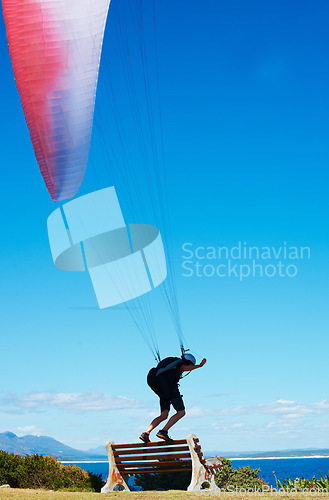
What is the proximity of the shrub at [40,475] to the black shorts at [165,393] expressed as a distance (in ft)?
11.4

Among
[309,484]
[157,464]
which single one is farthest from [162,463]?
[309,484]

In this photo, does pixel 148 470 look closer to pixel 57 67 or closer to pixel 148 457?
pixel 148 457

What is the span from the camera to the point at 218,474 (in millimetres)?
11883

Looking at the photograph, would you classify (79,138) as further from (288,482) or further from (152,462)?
(288,482)

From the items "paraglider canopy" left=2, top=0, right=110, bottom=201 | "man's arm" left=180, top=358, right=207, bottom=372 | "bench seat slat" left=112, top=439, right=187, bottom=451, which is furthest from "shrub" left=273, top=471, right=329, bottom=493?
"paraglider canopy" left=2, top=0, right=110, bottom=201

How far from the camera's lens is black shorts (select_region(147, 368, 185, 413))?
1149 cm

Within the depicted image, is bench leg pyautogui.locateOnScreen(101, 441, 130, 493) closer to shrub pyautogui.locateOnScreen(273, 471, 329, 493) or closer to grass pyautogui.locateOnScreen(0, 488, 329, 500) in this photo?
grass pyautogui.locateOnScreen(0, 488, 329, 500)

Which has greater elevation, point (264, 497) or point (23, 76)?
point (23, 76)

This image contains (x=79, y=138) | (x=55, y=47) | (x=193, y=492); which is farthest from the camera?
(x=79, y=138)

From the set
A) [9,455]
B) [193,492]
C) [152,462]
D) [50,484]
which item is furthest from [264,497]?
[9,455]

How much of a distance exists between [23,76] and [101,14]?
205cm

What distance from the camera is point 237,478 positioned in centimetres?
1155

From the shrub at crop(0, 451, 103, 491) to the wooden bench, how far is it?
2.01m

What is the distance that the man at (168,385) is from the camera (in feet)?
37.5
